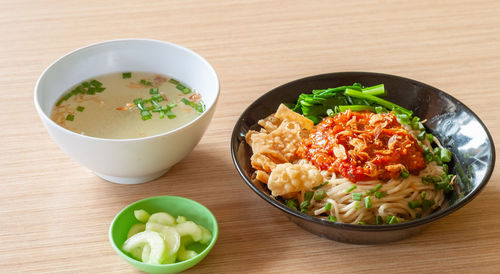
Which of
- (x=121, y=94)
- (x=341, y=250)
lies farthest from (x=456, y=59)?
(x=121, y=94)

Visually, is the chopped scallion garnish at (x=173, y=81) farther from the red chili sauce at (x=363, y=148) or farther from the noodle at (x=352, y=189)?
the red chili sauce at (x=363, y=148)

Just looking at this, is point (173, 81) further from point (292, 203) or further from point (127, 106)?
point (292, 203)

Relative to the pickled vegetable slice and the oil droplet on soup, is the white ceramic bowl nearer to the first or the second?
A: the oil droplet on soup

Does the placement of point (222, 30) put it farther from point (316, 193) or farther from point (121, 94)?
point (316, 193)

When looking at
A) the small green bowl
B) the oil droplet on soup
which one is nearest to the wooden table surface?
the small green bowl

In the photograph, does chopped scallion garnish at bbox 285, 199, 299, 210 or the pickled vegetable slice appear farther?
chopped scallion garnish at bbox 285, 199, 299, 210
